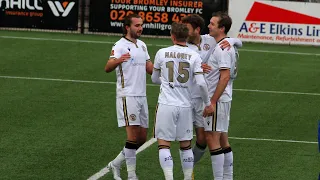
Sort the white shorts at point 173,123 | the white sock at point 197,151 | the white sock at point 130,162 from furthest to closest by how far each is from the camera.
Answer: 1. the white sock at point 197,151
2. the white sock at point 130,162
3. the white shorts at point 173,123

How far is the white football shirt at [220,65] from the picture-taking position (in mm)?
11523

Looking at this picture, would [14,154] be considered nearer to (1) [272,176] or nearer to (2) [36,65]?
(1) [272,176]

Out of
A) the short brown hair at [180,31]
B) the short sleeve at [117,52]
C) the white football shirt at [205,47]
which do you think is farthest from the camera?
the short sleeve at [117,52]

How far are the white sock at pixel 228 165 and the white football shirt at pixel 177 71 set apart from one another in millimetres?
1112

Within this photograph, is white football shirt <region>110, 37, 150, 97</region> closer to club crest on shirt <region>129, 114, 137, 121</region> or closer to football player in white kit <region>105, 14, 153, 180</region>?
football player in white kit <region>105, 14, 153, 180</region>

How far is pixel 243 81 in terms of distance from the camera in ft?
72.3

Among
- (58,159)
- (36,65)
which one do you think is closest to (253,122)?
(58,159)

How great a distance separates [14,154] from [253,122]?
5.22 m

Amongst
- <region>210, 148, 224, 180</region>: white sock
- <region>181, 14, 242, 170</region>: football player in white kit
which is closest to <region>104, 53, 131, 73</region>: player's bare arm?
<region>181, 14, 242, 170</region>: football player in white kit

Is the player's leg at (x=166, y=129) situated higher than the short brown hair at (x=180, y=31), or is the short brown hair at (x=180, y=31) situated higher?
the short brown hair at (x=180, y=31)

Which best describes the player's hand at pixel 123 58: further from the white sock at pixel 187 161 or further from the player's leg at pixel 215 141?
the white sock at pixel 187 161

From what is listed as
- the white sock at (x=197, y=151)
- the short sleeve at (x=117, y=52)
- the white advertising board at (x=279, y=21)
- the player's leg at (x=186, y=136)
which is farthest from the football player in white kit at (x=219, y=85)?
the white advertising board at (x=279, y=21)

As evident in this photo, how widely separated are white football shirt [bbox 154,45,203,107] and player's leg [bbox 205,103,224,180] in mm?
530

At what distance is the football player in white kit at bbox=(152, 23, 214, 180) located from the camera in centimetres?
1123
